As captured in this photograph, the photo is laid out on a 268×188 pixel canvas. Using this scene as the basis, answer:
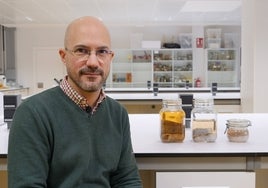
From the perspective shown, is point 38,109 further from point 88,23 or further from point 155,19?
point 155,19

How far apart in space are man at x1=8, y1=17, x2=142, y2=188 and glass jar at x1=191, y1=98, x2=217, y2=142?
42 cm

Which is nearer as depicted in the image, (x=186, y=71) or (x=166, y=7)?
(x=166, y=7)

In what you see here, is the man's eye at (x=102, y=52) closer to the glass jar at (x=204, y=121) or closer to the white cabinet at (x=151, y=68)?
the glass jar at (x=204, y=121)

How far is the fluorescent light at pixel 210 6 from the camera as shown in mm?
6016

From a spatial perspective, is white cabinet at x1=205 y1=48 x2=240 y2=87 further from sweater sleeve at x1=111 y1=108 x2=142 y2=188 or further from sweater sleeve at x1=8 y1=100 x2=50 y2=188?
sweater sleeve at x1=8 y1=100 x2=50 y2=188

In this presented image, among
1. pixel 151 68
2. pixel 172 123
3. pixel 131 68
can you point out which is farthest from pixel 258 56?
pixel 131 68

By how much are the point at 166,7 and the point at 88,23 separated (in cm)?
556

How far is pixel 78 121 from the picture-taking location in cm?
123

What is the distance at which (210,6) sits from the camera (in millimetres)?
6410

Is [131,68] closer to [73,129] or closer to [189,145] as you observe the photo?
[189,145]

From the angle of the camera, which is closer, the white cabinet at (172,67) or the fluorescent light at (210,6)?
the fluorescent light at (210,6)

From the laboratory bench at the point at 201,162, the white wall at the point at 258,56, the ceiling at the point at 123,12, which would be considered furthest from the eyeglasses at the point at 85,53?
the ceiling at the point at 123,12

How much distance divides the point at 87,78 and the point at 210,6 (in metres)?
5.62

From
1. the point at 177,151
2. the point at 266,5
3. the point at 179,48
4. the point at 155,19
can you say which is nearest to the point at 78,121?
the point at 177,151
